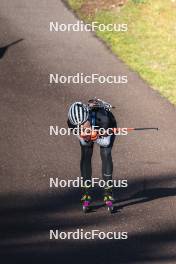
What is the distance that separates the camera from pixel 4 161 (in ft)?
39.8

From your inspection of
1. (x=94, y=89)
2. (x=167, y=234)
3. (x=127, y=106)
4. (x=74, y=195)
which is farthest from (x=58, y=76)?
(x=167, y=234)

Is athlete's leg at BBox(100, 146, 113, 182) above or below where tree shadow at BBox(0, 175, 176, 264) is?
above

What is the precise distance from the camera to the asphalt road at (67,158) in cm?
946

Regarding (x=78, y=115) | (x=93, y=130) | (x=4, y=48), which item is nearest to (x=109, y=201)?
(x=93, y=130)

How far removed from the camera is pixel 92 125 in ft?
32.2

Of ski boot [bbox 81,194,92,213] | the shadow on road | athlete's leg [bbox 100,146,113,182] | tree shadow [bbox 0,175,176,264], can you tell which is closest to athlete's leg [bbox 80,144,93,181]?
athlete's leg [bbox 100,146,113,182]

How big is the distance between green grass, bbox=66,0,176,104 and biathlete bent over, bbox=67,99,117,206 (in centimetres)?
555

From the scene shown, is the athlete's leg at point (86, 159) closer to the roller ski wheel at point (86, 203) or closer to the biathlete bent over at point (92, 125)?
the biathlete bent over at point (92, 125)

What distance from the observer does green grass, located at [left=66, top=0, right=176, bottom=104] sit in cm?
1659

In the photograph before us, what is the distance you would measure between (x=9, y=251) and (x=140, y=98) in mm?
7448

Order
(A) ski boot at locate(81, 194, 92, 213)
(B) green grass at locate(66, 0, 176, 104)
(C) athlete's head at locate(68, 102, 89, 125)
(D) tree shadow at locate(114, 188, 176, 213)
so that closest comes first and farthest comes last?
1. (C) athlete's head at locate(68, 102, 89, 125)
2. (A) ski boot at locate(81, 194, 92, 213)
3. (D) tree shadow at locate(114, 188, 176, 213)
4. (B) green grass at locate(66, 0, 176, 104)

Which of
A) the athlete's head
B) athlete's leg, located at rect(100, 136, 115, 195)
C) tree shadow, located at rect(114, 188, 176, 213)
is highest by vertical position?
the athlete's head

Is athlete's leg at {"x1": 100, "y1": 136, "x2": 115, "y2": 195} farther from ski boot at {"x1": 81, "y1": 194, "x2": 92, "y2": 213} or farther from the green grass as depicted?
the green grass

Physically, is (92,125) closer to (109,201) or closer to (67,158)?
(109,201)
